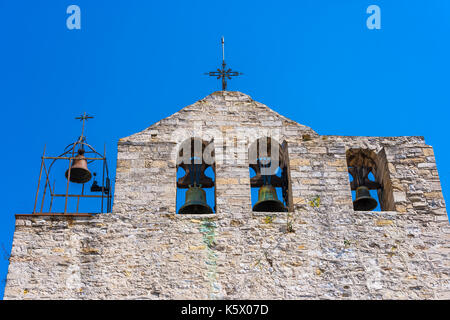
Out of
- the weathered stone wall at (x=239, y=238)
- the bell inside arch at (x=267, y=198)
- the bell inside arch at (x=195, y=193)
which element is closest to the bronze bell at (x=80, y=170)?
the weathered stone wall at (x=239, y=238)

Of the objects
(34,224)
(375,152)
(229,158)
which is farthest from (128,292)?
(375,152)

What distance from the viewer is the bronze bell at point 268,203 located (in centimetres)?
1178

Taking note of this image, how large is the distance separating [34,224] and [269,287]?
3311 millimetres

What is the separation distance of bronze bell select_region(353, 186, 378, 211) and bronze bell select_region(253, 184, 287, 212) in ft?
3.86

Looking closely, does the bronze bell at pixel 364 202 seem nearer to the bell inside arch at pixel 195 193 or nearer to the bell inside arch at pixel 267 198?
the bell inside arch at pixel 267 198

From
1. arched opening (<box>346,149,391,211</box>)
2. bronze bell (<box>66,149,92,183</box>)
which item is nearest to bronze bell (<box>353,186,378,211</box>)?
arched opening (<box>346,149,391,211</box>)

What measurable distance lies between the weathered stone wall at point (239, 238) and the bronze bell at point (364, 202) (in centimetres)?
37

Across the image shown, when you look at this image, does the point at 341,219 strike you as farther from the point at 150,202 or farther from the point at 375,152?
the point at 150,202

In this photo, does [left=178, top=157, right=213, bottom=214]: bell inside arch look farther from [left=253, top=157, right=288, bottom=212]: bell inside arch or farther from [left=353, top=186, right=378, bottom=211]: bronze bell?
[left=353, top=186, right=378, bottom=211]: bronze bell

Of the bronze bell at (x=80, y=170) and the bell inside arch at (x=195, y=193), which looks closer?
the bell inside arch at (x=195, y=193)
